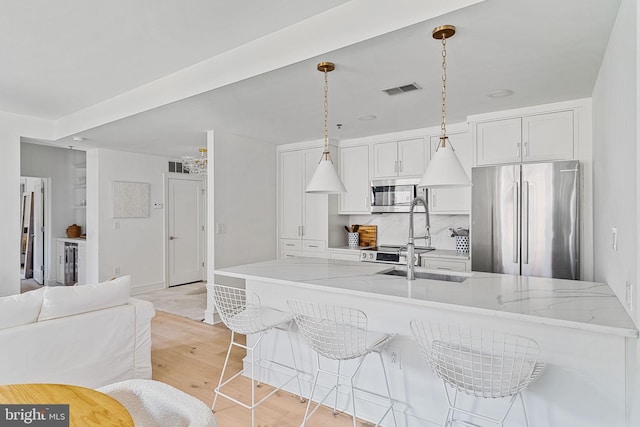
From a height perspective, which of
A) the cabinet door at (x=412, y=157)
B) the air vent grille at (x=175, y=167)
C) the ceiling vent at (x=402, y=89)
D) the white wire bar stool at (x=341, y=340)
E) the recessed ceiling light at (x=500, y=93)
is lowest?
the white wire bar stool at (x=341, y=340)

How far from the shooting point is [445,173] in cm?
200

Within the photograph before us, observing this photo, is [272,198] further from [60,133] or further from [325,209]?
[60,133]

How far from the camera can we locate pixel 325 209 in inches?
194

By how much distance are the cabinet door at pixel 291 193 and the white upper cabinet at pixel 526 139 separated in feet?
7.92

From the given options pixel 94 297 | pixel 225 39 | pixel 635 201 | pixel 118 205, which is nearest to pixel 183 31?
pixel 225 39

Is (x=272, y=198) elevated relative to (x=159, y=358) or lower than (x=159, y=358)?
elevated

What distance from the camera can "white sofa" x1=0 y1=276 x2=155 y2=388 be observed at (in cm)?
226

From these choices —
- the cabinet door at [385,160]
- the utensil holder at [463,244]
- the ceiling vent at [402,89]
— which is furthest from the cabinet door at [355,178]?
the ceiling vent at [402,89]

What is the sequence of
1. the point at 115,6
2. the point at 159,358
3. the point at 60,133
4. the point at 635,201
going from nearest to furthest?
the point at 635,201 < the point at 115,6 < the point at 159,358 < the point at 60,133

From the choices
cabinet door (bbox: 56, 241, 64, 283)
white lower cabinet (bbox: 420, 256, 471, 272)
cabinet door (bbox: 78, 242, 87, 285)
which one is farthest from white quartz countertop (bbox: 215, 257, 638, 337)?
cabinet door (bbox: 56, 241, 64, 283)

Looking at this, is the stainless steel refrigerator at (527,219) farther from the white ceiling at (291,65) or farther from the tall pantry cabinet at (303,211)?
the tall pantry cabinet at (303,211)

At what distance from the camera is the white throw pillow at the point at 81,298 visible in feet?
8.00

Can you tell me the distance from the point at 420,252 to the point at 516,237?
1.15 m

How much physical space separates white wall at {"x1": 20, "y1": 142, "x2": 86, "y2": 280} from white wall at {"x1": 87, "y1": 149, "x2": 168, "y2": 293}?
1235 millimetres
